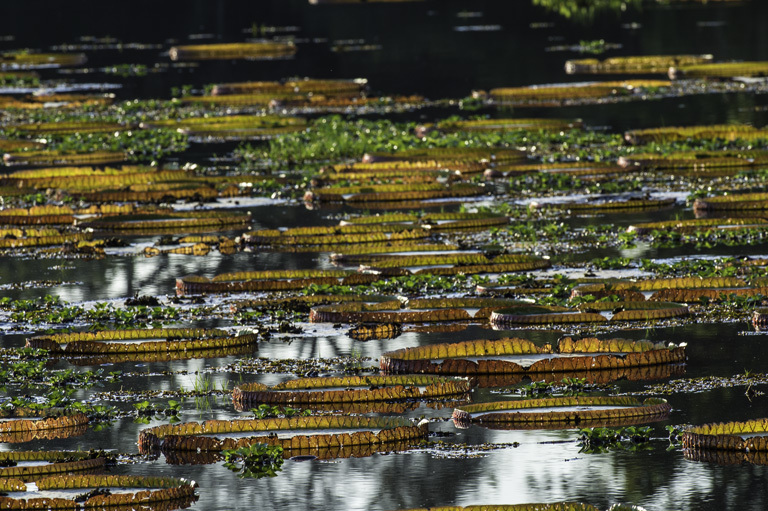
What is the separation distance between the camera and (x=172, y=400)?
1184cm

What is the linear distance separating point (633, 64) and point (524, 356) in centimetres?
3472

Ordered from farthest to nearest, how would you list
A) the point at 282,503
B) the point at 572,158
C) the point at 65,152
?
the point at 65,152, the point at 572,158, the point at 282,503

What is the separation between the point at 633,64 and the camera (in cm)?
4622

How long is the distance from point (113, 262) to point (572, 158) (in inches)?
421

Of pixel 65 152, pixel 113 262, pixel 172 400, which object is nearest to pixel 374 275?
pixel 113 262

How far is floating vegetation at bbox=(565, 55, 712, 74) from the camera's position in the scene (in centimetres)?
4544

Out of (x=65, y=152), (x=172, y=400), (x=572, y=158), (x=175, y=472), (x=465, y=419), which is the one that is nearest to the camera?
(x=175, y=472)

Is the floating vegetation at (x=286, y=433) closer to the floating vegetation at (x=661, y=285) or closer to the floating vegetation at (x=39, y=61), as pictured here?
the floating vegetation at (x=661, y=285)

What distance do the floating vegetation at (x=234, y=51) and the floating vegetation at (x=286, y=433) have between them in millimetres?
46501

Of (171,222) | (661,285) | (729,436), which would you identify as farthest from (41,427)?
(171,222)

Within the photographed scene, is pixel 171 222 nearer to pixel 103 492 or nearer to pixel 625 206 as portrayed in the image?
pixel 625 206

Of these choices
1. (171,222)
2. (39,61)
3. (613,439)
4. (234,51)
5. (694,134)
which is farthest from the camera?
(234,51)

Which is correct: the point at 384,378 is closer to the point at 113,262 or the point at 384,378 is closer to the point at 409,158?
the point at 113,262

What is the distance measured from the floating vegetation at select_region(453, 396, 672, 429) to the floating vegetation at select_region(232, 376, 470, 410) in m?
0.71
